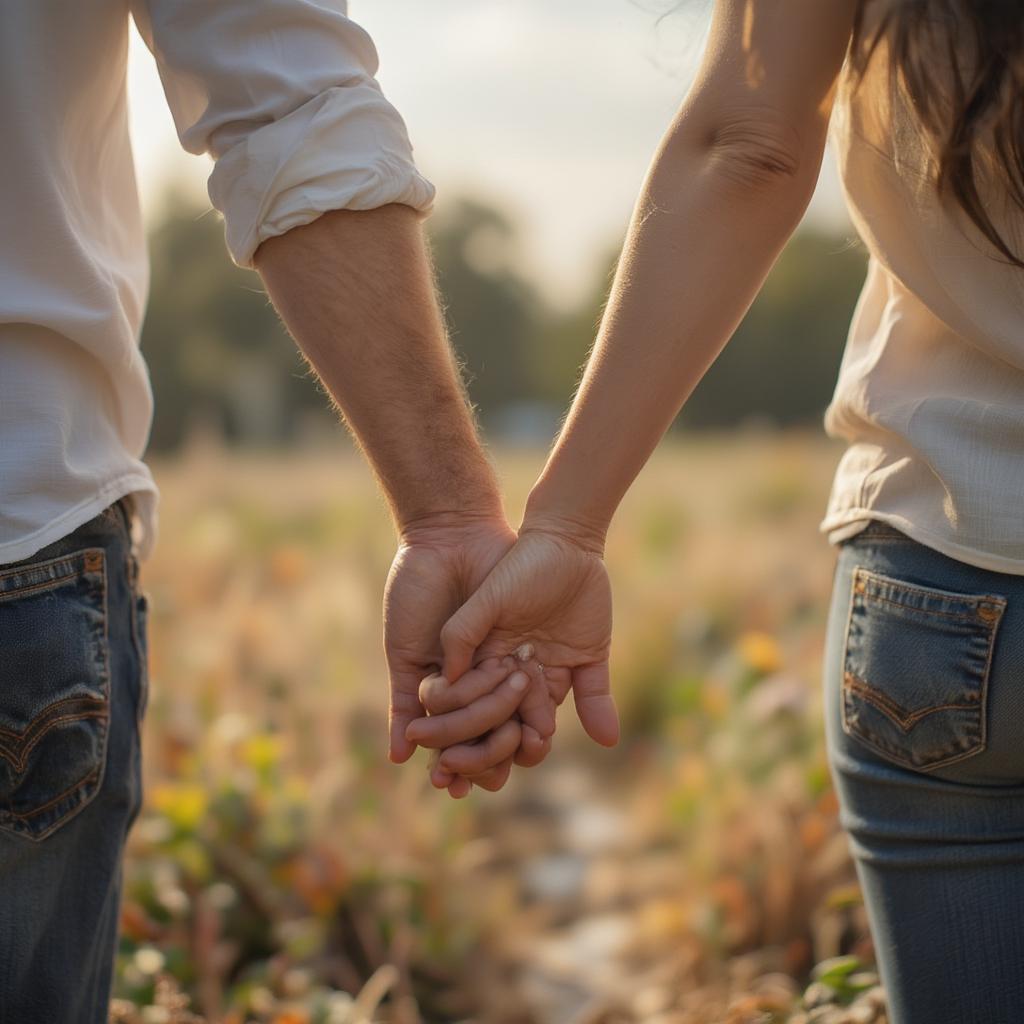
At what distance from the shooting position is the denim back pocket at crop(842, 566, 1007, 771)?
4.00ft

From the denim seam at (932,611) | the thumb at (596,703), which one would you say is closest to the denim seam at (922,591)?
the denim seam at (932,611)

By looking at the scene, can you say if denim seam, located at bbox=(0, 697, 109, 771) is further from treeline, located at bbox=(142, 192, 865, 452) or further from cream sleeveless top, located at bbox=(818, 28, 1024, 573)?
treeline, located at bbox=(142, 192, 865, 452)

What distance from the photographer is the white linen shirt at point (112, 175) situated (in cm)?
125

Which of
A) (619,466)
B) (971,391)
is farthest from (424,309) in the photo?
(971,391)

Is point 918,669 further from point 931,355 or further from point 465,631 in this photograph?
point 465,631

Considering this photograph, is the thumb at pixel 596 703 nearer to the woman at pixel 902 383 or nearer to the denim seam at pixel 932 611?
the woman at pixel 902 383

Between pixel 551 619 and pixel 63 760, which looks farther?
pixel 551 619

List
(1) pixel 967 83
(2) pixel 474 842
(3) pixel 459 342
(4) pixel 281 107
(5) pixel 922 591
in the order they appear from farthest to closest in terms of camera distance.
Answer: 1. (3) pixel 459 342
2. (2) pixel 474 842
3. (4) pixel 281 107
4. (5) pixel 922 591
5. (1) pixel 967 83

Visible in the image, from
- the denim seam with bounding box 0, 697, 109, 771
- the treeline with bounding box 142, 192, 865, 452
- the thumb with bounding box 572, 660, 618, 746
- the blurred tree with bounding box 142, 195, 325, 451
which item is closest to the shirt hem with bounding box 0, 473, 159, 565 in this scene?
the denim seam with bounding box 0, 697, 109, 771

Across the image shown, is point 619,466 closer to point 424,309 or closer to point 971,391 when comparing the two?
point 424,309

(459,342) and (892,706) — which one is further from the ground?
(892,706)

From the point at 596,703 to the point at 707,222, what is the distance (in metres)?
0.63

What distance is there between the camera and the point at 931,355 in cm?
130

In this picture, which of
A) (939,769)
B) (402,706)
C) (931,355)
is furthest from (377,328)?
(939,769)
